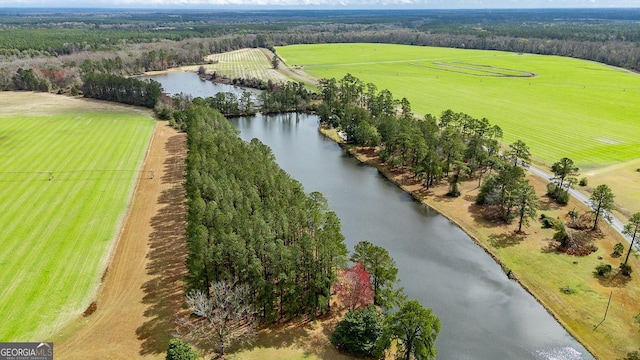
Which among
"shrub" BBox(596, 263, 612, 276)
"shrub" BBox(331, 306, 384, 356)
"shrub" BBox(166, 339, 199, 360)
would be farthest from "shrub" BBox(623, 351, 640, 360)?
"shrub" BBox(166, 339, 199, 360)

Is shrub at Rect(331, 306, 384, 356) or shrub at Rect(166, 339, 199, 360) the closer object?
shrub at Rect(166, 339, 199, 360)

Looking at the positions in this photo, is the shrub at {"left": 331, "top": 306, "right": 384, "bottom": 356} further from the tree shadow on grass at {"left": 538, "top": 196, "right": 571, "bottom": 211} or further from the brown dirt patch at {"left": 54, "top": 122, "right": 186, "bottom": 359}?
the tree shadow on grass at {"left": 538, "top": 196, "right": 571, "bottom": 211}

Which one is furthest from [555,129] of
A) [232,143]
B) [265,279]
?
[265,279]

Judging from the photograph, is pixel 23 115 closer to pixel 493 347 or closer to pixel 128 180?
pixel 128 180

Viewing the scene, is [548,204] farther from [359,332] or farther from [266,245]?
[266,245]

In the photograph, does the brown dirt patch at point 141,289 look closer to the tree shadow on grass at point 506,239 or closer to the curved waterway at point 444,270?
the curved waterway at point 444,270
